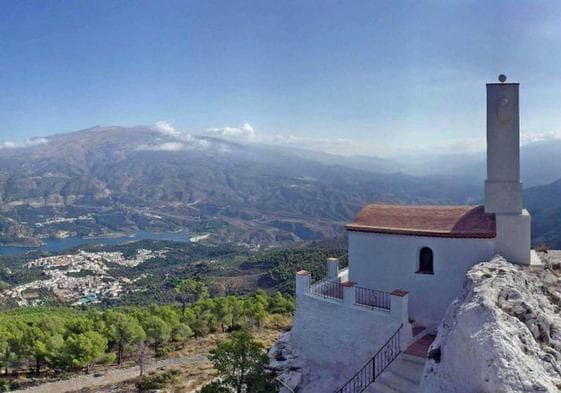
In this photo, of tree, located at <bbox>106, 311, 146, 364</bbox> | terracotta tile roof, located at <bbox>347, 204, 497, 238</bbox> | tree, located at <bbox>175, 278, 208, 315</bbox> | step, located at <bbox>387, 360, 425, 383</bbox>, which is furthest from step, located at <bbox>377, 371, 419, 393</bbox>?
tree, located at <bbox>175, 278, 208, 315</bbox>

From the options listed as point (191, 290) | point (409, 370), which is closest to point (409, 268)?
point (409, 370)

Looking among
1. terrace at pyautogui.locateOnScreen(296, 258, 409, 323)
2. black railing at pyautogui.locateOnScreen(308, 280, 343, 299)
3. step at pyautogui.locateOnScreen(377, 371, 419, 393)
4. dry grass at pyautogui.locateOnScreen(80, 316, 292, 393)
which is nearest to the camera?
step at pyautogui.locateOnScreen(377, 371, 419, 393)

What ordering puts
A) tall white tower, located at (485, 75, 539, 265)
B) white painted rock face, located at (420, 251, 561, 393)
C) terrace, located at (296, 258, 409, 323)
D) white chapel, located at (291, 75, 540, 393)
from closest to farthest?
white painted rock face, located at (420, 251, 561, 393), terrace, located at (296, 258, 409, 323), white chapel, located at (291, 75, 540, 393), tall white tower, located at (485, 75, 539, 265)

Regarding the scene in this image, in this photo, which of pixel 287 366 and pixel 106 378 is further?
pixel 106 378

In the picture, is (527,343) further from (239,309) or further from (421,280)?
(239,309)

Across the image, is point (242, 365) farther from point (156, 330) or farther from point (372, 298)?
point (156, 330)

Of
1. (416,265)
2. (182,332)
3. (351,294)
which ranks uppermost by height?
(416,265)

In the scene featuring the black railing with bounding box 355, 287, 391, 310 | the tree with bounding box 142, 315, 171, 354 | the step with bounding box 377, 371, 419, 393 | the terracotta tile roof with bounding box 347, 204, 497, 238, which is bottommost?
the tree with bounding box 142, 315, 171, 354

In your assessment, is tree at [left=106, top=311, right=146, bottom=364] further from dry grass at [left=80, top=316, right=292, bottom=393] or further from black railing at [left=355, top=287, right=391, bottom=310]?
black railing at [left=355, top=287, right=391, bottom=310]
